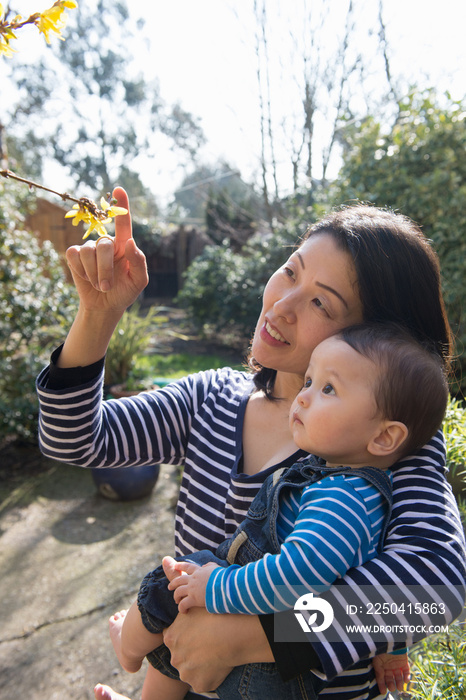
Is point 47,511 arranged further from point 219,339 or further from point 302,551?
point 219,339

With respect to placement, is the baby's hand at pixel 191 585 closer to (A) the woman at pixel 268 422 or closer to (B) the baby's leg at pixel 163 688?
(A) the woman at pixel 268 422

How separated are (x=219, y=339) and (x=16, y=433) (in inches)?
203

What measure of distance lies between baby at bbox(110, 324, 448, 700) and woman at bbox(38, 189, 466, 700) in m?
0.05

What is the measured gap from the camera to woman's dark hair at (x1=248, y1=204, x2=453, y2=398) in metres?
1.13

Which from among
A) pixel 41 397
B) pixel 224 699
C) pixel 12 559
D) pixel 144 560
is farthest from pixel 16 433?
pixel 224 699

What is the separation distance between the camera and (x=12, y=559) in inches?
126

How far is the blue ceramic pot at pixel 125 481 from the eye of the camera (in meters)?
3.76

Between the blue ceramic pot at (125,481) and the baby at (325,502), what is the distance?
270 centimetres

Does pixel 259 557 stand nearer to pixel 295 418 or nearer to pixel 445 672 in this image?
pixel 295 418

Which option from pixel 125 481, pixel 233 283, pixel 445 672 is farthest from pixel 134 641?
pixel 233 283

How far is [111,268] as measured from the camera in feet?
3.57

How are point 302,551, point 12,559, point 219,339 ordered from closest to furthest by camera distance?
point 302,551, point 12,559, point 219,339

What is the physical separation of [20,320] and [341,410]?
12.9 feet

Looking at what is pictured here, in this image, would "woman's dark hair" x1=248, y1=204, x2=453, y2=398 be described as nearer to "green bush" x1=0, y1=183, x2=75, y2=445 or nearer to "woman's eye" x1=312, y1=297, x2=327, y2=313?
"woman's eye" x1=312, y1=297, x2=327, y2=313
